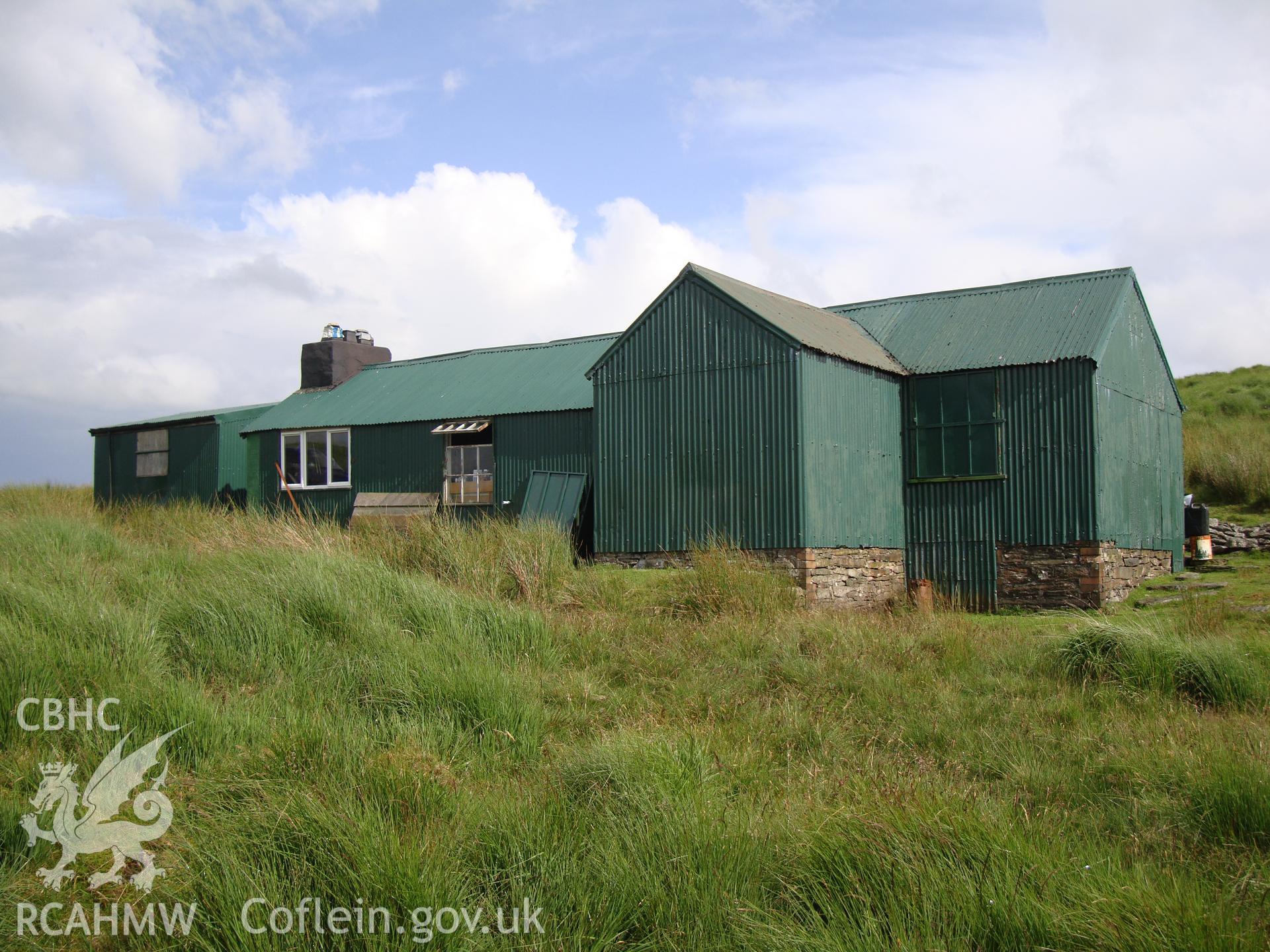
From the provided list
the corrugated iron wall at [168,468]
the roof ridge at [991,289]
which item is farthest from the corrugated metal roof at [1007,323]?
the corrugated iron wall at [168,468]

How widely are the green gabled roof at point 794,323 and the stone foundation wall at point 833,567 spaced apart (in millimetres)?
3201

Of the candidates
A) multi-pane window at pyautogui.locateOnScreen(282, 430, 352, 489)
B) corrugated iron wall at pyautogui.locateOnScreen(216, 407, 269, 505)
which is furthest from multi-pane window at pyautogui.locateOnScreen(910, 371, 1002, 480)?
corrugated iron wall at pyautogui.locateOnScreen(216, 407, 269, 505)

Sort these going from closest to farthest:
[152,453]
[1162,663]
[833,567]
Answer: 1. [1162,663]
2. [833,567]
3. [152,453]

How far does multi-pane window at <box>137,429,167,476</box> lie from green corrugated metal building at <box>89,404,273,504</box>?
0.06 feet

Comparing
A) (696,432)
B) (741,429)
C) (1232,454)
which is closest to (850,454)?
(741,429)

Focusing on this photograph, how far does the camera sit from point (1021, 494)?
56.0ft

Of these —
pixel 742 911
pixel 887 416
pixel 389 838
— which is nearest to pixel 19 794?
pixel 389 838

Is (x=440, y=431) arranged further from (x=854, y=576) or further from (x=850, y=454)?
(x=854, y=576)

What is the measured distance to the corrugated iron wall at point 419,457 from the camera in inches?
829

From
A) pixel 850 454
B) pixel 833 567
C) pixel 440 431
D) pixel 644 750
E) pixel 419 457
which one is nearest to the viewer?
pixel 644 750

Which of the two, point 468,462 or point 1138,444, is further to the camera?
point 468,462

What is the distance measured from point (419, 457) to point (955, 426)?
11489 millimetres

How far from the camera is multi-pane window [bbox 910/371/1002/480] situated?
1753 centimetres

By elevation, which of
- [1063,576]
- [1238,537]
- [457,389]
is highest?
[457,389]
